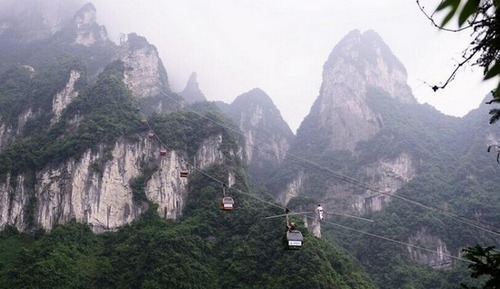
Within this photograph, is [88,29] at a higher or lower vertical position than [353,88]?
higher

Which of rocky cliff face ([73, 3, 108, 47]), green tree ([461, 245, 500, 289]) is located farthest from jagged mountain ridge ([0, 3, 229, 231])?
green tree ([461, 245, 500, 289])

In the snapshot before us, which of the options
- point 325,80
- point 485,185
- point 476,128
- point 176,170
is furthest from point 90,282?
point 325,80

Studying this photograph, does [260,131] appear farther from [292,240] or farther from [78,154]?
[292,240]

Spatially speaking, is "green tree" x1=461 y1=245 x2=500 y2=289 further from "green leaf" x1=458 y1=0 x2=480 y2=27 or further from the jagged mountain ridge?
the jagged mountain ridge

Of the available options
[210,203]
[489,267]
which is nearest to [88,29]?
[210,203]

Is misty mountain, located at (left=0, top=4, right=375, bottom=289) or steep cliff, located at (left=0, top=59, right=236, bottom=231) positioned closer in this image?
misty mountain, located at (left=0, top=4, right=375, bottom=289)
